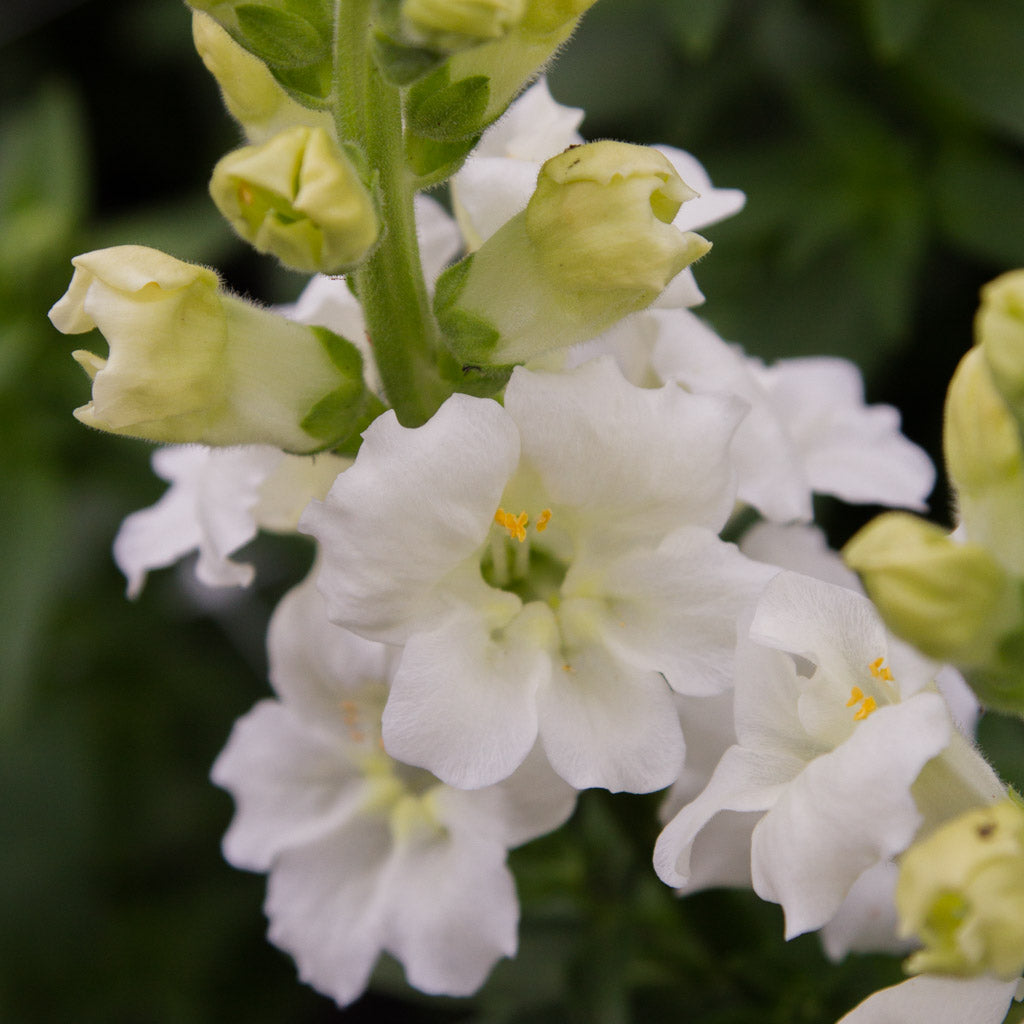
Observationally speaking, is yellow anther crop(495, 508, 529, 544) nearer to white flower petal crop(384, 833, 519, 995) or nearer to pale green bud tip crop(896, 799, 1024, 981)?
white flower petal crop(384, 833, 519, 995)

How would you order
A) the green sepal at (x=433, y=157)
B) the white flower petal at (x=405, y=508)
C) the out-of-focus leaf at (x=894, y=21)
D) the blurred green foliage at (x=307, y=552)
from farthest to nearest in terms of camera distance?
the out-of-focus leaf at (x=894, y=21), the blurred green foliage at (x=307, y=552), the green sepal at (x=433, y=157), the white flower petal at (x=405, y=508)

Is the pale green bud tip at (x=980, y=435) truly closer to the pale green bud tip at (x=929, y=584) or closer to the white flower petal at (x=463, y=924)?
the pale green bud tip at (x=929, y=584)

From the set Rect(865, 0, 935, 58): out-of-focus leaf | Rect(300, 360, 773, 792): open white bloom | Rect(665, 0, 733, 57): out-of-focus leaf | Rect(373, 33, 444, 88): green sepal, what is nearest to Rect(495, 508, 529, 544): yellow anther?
Rect(300, 360, 773, 792): open white bloom

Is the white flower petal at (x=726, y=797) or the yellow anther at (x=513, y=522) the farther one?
the yellow anther at (x=513, y=522)

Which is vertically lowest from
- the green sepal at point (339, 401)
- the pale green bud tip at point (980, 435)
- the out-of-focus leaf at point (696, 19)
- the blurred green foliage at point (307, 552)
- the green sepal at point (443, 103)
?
the blurred green foliage at point (307, 552)

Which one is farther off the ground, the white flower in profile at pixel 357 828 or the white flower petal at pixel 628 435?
the white flower petal at pixel 628 435

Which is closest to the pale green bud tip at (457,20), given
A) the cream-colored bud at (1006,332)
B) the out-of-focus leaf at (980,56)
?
the cream-colored bud at (1006,332)

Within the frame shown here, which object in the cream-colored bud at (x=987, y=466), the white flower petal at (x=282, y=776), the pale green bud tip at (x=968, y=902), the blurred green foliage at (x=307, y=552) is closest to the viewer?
the pale green bud tip at (x=968, y=902)
